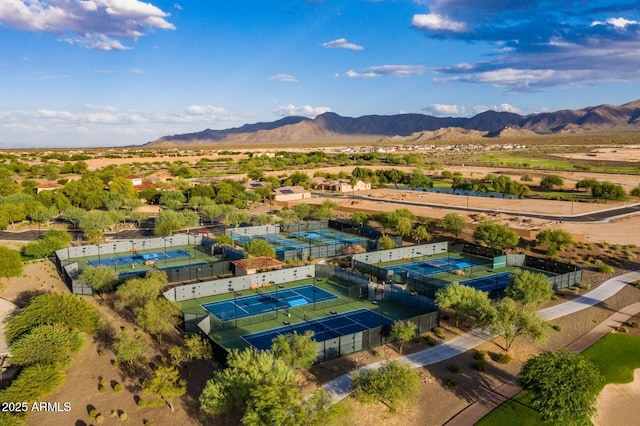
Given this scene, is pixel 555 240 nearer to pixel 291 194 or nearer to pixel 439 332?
pixel 439 332

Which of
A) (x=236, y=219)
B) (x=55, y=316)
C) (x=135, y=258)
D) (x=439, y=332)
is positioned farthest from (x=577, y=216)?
(x=55, y=316)

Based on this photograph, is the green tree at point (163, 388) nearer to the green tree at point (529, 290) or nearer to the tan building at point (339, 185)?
the green tree at point (529, 290)

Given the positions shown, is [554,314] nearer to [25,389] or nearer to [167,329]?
[167,329]

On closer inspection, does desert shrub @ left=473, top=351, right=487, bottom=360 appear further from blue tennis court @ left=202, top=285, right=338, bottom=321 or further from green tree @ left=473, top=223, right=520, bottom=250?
green tree @ left=473, top=223, right=520, bottom=250

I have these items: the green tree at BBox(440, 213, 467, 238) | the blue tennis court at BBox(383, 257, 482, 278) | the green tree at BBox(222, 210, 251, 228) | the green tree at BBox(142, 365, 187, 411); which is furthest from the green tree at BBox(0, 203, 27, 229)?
the green tree at BBox(440, 213, 467, 238)

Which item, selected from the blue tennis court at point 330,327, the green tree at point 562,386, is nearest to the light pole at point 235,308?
the blue tennis court at point 330,327

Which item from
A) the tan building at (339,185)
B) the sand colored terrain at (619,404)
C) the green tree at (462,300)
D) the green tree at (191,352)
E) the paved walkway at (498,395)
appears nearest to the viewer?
the paved walkway at (498,395)
